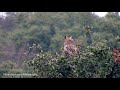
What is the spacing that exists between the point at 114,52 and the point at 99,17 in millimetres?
748

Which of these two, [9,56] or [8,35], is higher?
[8,35]

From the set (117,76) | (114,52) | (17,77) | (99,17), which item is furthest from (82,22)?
(17,77)

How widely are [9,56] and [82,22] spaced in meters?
1.54

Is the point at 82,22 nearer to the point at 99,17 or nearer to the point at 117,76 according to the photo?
the point at 99,17

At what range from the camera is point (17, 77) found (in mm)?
5500

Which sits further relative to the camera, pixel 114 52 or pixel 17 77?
pixel 114 52

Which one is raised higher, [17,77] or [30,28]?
[30,28]

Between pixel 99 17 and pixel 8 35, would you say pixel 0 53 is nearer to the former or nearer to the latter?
pixel 8 35
